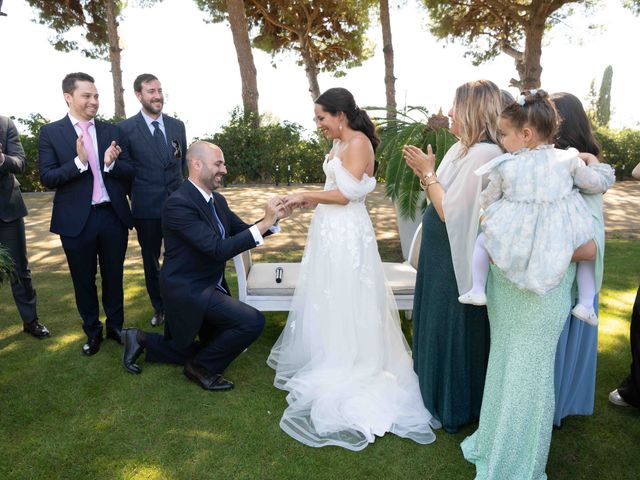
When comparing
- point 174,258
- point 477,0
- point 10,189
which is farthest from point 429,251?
point 477,0

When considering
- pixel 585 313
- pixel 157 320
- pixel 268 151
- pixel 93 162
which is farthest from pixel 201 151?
pixel 268 151

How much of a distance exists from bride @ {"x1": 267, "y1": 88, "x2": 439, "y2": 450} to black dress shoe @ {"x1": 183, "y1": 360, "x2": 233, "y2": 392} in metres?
0.38

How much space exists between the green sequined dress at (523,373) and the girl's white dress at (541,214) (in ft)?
0.46

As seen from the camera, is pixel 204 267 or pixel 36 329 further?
pixel 36 329

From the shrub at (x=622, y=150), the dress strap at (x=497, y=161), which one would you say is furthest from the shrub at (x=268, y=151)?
the dress strap at (x=497, y=161)

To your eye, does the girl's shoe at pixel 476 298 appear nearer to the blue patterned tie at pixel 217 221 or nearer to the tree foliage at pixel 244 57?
the blue patterned tie at pixel 217 221

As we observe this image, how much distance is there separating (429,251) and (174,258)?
176 centimetres

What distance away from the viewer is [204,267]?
3.63m

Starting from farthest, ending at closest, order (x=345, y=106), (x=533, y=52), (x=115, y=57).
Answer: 1. (x=115, y=57)
2. (x=533, y=52)
3. (x=345, y=106)

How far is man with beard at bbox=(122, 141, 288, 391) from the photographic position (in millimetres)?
3443

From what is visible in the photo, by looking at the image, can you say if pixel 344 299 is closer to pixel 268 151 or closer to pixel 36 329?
pixel 36 329

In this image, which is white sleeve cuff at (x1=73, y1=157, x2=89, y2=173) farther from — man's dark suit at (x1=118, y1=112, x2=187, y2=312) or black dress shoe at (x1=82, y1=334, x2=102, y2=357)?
black dress shoe at (x1=82, y1=334, x2=102, y2=357)

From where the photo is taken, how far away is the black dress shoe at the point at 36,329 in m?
4.50

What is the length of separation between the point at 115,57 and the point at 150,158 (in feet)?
44.5
